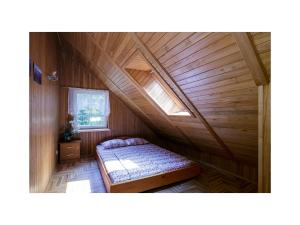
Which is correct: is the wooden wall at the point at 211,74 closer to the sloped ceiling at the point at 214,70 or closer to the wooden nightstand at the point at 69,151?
the sloped ceiling at the point at 214,70

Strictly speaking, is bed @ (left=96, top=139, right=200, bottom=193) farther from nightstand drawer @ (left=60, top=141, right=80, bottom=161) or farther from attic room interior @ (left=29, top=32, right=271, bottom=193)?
nightstand drawer @ (left=60, top=141, right=80, bottom=161)

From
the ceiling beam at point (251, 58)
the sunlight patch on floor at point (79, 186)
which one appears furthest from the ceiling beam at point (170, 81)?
the sunlight patch on floor at point (79, 186)

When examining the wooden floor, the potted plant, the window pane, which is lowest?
the wooden floor

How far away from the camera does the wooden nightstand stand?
324 cm

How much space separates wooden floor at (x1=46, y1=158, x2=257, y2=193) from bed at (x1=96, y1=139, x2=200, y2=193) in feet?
0.40

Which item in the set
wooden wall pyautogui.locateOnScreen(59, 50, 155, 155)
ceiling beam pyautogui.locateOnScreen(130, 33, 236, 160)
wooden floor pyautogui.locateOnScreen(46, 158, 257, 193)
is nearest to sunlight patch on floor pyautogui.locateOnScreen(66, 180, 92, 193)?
wooden floor pyautogui.locateOnScreen(46, 158, 257, 193)

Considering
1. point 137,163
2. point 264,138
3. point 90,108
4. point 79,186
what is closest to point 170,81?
point 264,138

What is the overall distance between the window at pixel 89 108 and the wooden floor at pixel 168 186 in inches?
51.6

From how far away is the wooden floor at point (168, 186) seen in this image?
2191 mm

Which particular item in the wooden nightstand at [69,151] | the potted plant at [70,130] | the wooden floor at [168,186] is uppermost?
the potted plant at [70,130]

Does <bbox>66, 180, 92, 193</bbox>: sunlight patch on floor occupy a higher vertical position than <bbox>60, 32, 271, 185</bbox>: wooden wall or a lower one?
lower

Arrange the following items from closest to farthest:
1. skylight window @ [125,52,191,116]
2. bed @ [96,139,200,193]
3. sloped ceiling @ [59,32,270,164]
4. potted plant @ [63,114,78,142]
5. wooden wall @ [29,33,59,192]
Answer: sloped ceiling @ [59,32,270,164] → wooden wall @ [29,33,59,192] → bed @ [96,139,200,193] → skylight window @ [125,52,191,116] → potted plant @ [63,114,78,142]
